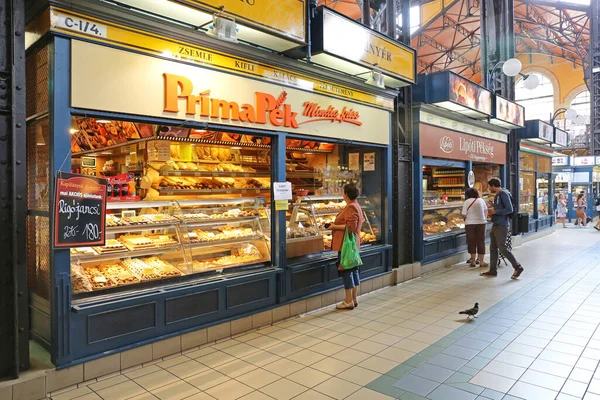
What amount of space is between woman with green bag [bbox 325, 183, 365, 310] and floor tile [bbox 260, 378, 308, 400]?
2.31 m

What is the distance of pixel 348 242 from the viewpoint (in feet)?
19.2

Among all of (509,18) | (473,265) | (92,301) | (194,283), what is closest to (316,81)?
(194,283)

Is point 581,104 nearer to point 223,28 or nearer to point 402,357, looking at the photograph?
point 402,357

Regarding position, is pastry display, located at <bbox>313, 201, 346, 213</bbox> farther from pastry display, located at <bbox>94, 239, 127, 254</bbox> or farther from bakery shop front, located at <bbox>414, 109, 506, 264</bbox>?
pastry display, located at <bbox>94, 239, 127, 254</bbox>

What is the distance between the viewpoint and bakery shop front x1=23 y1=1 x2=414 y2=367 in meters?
3.78

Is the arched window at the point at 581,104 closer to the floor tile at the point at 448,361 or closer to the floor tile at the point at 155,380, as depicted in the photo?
the floor tile at the point at 448,361

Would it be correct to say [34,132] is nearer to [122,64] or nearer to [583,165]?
[122,64]

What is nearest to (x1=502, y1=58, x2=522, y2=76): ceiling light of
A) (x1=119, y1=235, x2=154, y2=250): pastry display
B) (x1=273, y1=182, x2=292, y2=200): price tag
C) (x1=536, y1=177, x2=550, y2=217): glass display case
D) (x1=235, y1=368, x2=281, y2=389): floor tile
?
(x1=273, y1=182, x2=292, y2=200): price tag

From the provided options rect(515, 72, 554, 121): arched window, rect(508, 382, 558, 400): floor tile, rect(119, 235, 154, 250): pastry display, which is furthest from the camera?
rect(515, 72, 554, 121): arched window

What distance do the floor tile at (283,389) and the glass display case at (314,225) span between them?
7.73 feet

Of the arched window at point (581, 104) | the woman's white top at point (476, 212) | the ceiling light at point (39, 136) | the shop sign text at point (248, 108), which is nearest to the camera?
the ceiling light at point (39, 136)

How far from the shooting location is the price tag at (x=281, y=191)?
18.1ft

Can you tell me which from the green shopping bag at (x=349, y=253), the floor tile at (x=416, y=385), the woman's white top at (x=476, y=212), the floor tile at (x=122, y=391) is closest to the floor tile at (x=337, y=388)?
the floor tile at (x=416, y=385)

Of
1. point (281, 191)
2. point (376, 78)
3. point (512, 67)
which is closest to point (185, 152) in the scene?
point (281, 191)
